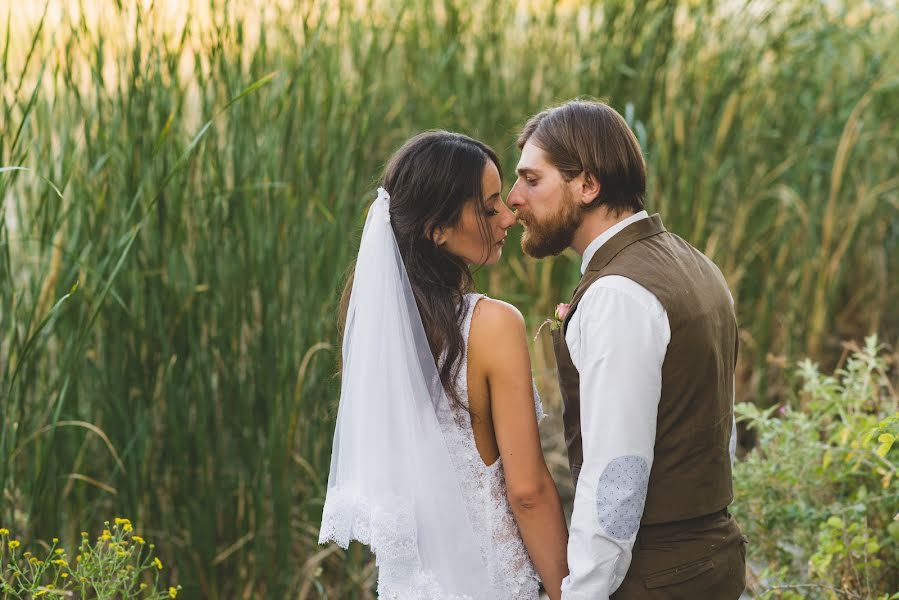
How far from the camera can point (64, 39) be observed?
3.03m

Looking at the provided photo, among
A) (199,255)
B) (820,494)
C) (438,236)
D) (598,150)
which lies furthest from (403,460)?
(820,494)

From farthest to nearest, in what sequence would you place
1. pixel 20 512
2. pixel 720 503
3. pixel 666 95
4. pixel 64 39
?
pixel 666 95 → pixel 64 39 → pixel 20 512 → pixel 720 503

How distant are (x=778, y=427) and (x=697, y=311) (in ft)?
3.62

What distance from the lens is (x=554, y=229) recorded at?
7.10 feet

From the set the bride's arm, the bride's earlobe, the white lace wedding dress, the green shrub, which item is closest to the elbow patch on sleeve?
the bride's arm

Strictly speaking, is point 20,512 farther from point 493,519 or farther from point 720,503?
point 720,503

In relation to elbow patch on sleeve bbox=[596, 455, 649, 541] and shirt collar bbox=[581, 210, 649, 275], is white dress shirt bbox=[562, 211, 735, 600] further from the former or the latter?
shirt collar bbox=[581, 210, 649, 275]

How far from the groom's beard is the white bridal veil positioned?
0.29 meters

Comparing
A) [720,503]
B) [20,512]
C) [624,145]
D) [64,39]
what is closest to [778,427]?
[720,503]

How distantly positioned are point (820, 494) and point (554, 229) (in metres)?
1.39

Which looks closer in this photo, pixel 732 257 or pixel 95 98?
pixel 95 98

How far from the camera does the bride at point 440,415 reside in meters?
2.13

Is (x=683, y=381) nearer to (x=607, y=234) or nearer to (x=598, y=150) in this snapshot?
(x=607, y=234)

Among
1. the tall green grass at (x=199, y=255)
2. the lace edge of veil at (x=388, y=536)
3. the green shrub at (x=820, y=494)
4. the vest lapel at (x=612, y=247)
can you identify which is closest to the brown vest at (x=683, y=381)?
the vest lapel at (x=612, y=247)
